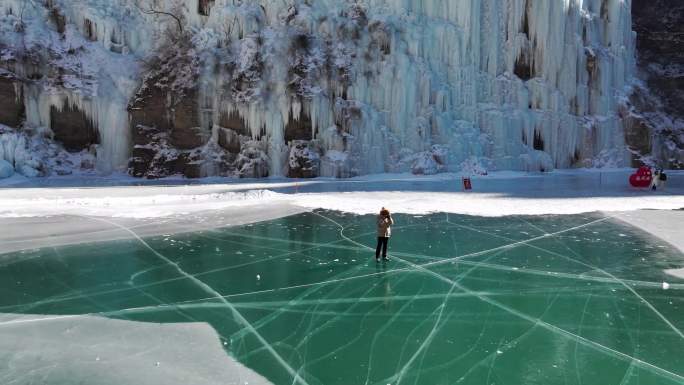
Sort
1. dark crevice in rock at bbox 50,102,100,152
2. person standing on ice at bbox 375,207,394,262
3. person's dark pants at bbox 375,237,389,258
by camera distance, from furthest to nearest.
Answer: dark crevice in rock at bbox 50,102,100,152
person's dark pants at bbox 375,237,389,258
person standing on ice at bbox 375,207,394,262

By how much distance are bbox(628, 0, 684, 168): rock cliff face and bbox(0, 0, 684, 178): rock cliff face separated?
8.05 metres

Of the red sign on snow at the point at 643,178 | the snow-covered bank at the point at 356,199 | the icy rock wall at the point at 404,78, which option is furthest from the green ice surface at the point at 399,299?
the icy rock wall at the point at 404,78

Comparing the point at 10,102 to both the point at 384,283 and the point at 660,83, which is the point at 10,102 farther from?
the point at 660,83

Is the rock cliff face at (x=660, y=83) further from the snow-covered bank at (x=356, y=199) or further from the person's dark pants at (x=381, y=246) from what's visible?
the person's dark pants at (x=381, y=246)

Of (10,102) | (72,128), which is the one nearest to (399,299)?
(72,128)

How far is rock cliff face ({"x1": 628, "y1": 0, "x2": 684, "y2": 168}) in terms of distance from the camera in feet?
121

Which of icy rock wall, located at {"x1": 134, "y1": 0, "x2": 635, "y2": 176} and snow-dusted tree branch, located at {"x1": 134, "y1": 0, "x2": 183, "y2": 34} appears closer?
icy rock wall, located at {"x1": 134, "y1": 0, "x2": 635, "y2": 176}

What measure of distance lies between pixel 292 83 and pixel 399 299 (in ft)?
75.6

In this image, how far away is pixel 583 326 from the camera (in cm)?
565

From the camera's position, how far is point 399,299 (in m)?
6.70

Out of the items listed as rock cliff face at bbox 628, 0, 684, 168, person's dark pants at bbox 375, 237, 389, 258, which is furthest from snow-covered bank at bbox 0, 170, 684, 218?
rock cliff face at bbox 628, 0, 684, 168

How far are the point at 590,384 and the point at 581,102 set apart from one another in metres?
36.0

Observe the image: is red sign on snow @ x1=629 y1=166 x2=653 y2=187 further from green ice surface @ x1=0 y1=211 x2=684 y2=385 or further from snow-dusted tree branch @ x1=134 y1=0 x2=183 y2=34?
snow-dusted tree branch @ x1=134 y1=0 x2=183 y2=34

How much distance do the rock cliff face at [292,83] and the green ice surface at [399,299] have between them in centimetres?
1773
